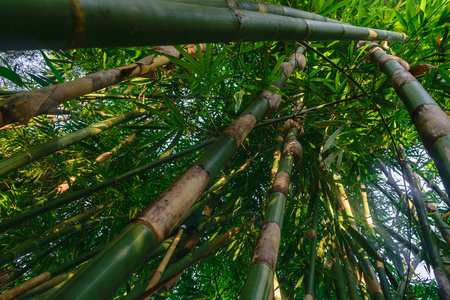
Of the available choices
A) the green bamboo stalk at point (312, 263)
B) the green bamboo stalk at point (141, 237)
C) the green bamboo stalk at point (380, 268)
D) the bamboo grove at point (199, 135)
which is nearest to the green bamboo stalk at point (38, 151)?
the bamboo grove at point (199, 135)

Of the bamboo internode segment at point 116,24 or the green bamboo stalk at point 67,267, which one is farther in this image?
the green bamboo stalk at point 67,267

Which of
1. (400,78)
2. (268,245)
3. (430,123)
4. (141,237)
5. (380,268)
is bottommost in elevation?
(141,237)

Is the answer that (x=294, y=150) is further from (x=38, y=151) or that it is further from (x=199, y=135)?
(x=199, y=135)

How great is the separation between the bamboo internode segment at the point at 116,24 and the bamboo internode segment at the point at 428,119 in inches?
16.9

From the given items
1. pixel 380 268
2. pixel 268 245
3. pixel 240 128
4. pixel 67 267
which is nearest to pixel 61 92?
pixel 240 128

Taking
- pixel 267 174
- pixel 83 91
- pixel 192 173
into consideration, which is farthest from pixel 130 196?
pixel 192 173

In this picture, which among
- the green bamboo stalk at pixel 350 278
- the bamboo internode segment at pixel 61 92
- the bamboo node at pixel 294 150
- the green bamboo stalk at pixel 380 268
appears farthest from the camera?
the green bamboo stalk at pixel 380 268

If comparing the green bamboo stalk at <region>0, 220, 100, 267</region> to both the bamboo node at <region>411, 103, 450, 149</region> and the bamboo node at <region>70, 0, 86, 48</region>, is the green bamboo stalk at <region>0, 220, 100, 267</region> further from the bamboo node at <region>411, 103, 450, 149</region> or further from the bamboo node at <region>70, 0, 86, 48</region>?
the bamboo node at <region>411, 103, 450, 149</region>

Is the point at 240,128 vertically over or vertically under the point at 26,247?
over

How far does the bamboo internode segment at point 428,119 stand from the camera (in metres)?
0.55

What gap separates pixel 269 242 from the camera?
0.84m

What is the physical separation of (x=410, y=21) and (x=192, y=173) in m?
1.63

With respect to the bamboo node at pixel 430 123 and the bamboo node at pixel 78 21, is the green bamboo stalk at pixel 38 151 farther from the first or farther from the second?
the bamboo node at pixel 430 123

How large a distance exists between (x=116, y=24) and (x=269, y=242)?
69 centimetres
